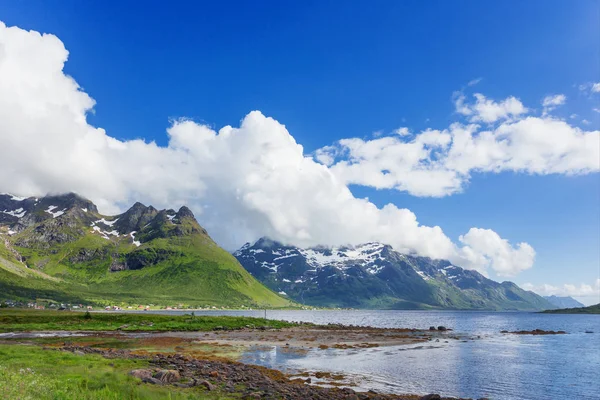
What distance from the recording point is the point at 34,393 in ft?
64.6

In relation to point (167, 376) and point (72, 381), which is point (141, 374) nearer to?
point (167, 376)

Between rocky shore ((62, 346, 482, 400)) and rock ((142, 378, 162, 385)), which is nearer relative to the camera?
rock ((142, 378, 162, 385))

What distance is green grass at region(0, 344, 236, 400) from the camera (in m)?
19.9

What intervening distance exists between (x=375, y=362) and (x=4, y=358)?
162 feet

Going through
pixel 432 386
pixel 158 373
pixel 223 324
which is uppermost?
pixel 158 373

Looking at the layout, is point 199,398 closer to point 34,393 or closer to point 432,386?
point 34,393

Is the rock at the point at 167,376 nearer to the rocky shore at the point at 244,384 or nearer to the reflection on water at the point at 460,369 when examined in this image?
the rocky shore at the point at 244,384

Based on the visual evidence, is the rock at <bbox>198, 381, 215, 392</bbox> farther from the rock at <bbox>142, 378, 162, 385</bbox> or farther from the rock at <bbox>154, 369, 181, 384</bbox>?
the rock at <bbox>142, 378, 162, 385</bbox>

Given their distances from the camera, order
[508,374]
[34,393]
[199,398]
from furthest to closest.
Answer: [508,374], [199,398], [34,393]

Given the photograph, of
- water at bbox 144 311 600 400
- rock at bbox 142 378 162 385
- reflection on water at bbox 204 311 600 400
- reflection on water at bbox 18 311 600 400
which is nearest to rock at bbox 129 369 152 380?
rock at bbox 142 378 162 385

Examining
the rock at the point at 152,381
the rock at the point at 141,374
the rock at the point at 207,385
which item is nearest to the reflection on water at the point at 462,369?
the rock at the point at 207,385

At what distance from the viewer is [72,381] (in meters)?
25.7

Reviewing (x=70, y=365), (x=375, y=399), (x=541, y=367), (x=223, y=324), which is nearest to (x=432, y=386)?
(x=375, y=399)

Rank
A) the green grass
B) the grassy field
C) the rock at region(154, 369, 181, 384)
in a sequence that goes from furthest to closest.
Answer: the grassy field < the rock at region(154, 369, 181, 384) < the green grass
